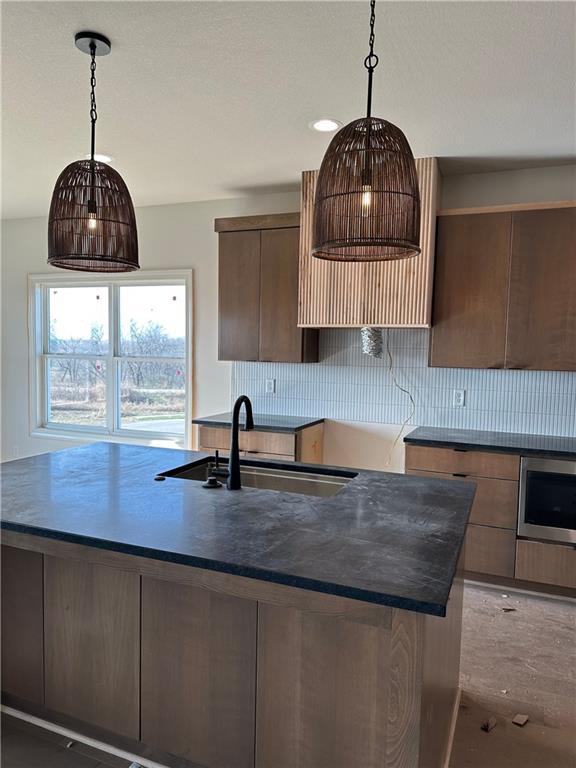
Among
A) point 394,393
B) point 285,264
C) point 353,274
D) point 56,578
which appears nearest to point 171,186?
point 285,264

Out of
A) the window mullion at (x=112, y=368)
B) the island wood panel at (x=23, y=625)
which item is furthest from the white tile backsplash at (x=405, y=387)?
the island wood panel at (x=23, y=625)

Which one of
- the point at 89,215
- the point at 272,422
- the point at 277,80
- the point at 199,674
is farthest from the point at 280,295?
the point at 199,674

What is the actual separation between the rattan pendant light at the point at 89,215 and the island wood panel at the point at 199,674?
121 centimetres

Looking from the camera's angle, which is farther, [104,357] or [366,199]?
[104,357]

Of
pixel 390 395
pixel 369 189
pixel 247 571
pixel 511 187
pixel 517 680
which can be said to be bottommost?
pixel 517 680

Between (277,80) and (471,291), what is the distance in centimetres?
178

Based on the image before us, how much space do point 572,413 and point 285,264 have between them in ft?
7.31

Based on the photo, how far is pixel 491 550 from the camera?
3281mm

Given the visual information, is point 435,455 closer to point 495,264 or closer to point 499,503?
point 499,503

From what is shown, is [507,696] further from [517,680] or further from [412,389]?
[412,389]

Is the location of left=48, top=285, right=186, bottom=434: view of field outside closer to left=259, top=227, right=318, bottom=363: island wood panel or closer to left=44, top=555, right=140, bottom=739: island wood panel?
left=259, top=227, right=318, bottom=363: island wood panel

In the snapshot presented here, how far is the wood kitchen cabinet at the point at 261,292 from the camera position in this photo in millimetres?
3955

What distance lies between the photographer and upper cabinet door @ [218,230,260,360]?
4059 mm

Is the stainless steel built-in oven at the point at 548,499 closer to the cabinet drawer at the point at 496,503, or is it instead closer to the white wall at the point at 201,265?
the cabinet drawer at the point at 496,503
